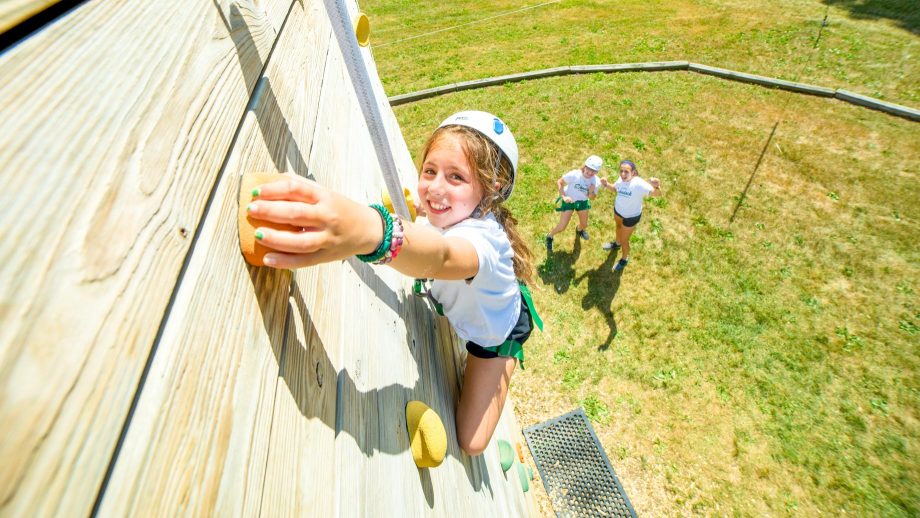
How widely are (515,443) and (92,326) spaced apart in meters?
4.00

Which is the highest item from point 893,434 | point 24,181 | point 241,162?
point 24,181

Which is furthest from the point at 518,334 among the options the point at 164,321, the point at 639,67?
the point at 639,67

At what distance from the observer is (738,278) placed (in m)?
6.04

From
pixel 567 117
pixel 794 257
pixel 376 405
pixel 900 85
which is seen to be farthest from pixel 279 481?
pixel 900 85

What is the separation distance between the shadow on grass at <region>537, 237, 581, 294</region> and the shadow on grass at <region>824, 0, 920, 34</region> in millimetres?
13542

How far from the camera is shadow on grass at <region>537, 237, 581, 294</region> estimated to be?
6285 millimetres

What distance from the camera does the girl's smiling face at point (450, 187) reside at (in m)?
2.12

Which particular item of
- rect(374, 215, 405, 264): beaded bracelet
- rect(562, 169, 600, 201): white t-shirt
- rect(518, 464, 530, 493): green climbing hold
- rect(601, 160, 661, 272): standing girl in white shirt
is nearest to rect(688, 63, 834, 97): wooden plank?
rect(601, 160, 661, 272): standing girl in white shirt

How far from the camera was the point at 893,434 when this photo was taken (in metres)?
4.43

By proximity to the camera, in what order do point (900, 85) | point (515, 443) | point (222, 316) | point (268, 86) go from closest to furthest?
point (222, 316), point (268, 86), point (515, 443), point (900, 85)

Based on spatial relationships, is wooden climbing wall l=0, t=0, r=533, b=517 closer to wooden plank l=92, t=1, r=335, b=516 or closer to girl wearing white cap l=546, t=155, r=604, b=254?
wooden plank l=92, t=1, r=335, b=516

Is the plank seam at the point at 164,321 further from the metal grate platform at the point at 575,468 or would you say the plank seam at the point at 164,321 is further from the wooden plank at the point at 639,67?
the wooden plank at the point at 639,67

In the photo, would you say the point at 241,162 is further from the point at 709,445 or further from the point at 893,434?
the point at 893,434

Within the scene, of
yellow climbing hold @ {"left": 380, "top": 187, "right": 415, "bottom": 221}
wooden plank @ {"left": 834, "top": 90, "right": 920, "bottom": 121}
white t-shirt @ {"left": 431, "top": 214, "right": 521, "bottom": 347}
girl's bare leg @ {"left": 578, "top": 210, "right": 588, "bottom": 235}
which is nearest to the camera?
white t-shirt @ {"left": 431, "top": 214, "right": 521, "bottom": 347}
